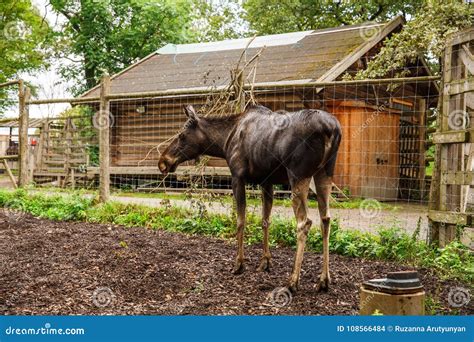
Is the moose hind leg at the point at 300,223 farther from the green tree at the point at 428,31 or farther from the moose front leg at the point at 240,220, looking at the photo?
the green tree at the point at 428,31

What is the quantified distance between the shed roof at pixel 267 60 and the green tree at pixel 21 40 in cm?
864

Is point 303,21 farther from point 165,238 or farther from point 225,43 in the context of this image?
point 165,238

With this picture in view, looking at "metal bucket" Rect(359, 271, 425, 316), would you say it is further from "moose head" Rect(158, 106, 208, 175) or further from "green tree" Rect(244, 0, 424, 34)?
"green tree" Rect(244, 0, 424, 34)

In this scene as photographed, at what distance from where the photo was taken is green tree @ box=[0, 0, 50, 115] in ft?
84.2

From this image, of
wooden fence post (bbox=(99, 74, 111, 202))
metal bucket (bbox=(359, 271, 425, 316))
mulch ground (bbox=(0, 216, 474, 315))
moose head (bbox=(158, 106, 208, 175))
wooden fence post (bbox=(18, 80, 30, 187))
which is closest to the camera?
metal bucket (bbox=(359, 271, 425, 316))

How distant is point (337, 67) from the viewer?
1323cm

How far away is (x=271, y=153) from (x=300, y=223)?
82 centimetres

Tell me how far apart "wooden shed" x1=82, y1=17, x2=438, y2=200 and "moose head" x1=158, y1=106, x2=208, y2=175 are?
20.1ft

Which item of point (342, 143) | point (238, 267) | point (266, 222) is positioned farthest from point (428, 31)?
point (238, 267)

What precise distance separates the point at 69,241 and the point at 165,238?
1.29m

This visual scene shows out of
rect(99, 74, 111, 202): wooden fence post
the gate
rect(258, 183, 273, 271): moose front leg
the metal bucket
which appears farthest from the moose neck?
rect(99, 74, 111, 202): wooden fence post

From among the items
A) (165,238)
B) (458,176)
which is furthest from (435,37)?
(165,238)

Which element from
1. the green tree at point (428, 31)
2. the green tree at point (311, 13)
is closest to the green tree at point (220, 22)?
the green tree at point (311, 13)

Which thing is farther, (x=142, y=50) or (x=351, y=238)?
(x=142, y=50)
